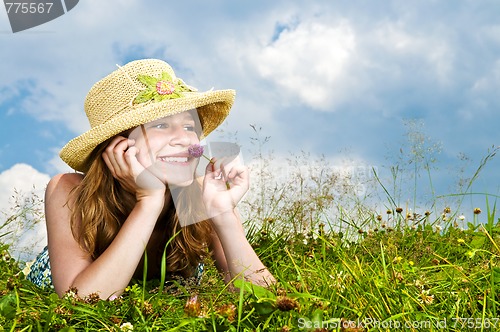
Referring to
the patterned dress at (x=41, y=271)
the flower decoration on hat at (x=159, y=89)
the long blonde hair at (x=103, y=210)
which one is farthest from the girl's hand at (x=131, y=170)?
the patterned dress at (x=41, y=271)

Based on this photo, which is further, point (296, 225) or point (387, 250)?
point (296, 225)

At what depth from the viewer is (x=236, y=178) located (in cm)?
364

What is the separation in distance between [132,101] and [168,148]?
1.54 feet

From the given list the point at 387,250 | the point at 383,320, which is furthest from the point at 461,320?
the point at 387,250

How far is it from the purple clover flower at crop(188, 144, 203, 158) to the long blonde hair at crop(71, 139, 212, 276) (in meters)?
0.34

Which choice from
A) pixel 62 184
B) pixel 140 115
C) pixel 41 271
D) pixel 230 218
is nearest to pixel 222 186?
pixel 230 218

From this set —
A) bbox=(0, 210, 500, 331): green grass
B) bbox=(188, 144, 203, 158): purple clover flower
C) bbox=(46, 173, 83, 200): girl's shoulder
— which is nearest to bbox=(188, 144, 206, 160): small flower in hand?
bbox=(188, 144, 203, 158): purple clover flower

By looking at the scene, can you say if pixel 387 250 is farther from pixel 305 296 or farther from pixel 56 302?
pixel 56 302

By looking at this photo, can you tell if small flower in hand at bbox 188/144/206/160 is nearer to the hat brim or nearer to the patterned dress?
the hat brim

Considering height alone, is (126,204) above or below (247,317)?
above

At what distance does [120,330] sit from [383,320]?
96cm

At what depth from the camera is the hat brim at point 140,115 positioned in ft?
11.5

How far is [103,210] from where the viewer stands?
3.70 m

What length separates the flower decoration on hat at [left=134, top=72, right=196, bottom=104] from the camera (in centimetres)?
372
